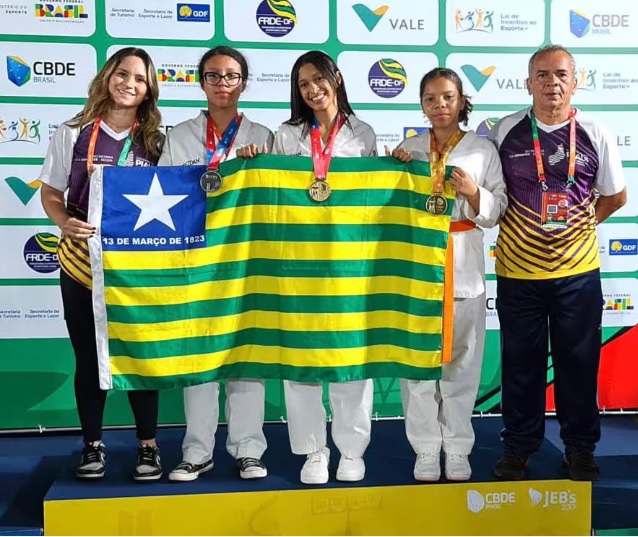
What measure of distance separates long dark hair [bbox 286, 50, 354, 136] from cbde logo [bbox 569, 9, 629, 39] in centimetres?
171

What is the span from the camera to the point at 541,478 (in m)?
2.99

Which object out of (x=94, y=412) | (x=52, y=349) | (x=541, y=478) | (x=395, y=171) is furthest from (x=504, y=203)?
(x=52, y=349)

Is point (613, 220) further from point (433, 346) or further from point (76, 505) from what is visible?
point (76, 505)

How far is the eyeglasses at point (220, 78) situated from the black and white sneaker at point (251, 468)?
4.71ft

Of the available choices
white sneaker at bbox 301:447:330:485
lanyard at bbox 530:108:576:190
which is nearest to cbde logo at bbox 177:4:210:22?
lanyard at bbox 530:108:576:190

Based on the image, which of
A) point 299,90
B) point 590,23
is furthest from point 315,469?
point 590,23

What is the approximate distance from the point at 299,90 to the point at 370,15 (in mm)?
1195

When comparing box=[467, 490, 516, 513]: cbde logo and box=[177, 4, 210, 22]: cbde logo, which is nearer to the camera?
box=[467, 490, 516, 513]: cbde logo

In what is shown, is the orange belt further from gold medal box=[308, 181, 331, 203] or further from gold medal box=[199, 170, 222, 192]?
gold medal box=[199, 170, 222, 192]

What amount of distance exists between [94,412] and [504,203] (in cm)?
177

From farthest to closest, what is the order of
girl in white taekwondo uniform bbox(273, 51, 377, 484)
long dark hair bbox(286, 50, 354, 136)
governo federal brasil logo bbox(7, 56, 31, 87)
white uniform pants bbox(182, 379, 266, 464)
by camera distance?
1. governo federal brasil logo bbox(7, 56, 31, 87)
2. white uniform pants bbox(182, 379, 266, 464)
3. girl in white taekwondo uniform bbox(273, 51, 377, 484)
4. long dark hair bbox(286, 50, 354, 136)

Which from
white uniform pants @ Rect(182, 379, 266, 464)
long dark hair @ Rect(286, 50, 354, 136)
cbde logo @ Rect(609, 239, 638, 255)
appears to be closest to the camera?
long dark hair @ Rect(286, 50, 354, 136)

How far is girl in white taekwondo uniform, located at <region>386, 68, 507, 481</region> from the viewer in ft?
9.57

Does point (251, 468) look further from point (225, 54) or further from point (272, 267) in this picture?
point (225, 54)
